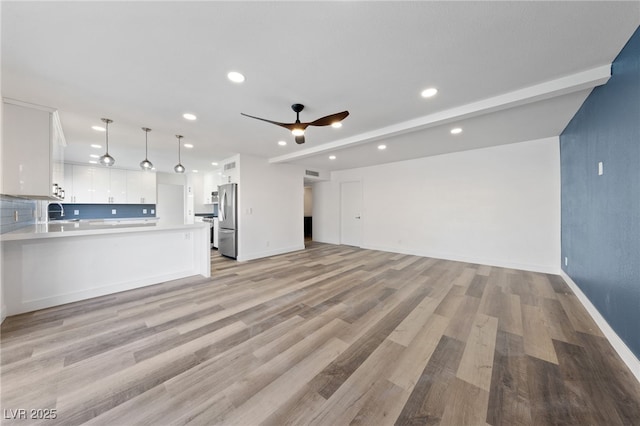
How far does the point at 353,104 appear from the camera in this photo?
2725mm

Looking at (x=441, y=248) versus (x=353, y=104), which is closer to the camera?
(x=353, y=104)

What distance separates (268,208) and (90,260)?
3300 millimetres

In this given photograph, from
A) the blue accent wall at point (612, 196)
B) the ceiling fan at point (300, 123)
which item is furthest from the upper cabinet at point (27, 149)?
the blue accent wall at point (612, 196)

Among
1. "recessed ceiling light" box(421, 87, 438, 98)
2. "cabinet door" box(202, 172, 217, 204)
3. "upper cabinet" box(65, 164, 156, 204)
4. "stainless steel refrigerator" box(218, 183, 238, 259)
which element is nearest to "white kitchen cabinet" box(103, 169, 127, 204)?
"upper cabinet" box(65, 164, 156, 204)

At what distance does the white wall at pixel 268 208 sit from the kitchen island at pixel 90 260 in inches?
54.1

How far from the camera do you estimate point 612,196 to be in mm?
2029

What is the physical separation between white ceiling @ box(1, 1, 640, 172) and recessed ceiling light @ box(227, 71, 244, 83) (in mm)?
53

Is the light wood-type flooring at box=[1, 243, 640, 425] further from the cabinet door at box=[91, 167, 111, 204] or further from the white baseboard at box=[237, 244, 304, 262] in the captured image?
the cabinet door at box=[91, 167, 111, 204]

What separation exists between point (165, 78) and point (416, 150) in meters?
4.50

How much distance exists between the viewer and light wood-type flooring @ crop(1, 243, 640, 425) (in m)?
1.33

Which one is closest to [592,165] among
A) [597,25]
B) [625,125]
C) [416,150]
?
[625,125]

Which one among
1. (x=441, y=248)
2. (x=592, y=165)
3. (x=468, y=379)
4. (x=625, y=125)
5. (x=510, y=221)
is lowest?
(x=468, y=379)

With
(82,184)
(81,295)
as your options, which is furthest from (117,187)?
(81,295)

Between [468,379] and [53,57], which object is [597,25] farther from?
[53,57]
